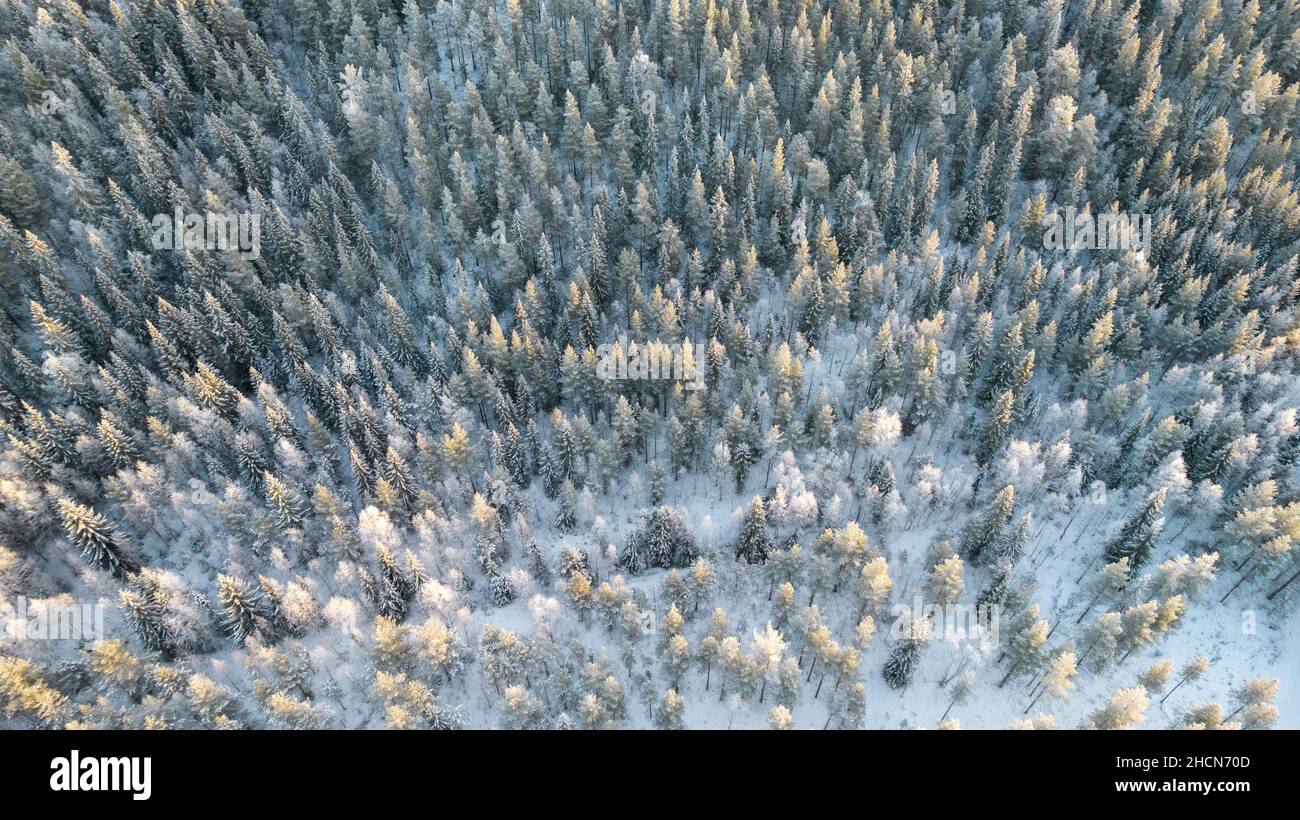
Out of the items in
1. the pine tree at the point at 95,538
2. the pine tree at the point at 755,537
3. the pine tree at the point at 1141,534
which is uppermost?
the pine tree at the point at 1141,534

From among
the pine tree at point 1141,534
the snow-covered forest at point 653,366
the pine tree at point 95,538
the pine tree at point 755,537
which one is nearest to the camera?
the snow-covered forest at point 653,366

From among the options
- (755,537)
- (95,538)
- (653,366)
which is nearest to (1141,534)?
(755,537)

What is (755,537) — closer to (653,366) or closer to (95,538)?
(653,366)

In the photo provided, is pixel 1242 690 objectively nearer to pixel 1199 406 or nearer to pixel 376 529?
pixel 1199 406

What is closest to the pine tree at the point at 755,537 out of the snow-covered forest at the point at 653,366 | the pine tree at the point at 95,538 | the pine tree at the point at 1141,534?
the snow-covered forest at the point at 653,366

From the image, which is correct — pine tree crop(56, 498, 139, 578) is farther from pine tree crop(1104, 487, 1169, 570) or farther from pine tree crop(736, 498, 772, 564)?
pine tree crop(1104, 487, 1169, 570)

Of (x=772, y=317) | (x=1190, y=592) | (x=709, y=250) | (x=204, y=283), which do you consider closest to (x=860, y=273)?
(x=772, y=317)

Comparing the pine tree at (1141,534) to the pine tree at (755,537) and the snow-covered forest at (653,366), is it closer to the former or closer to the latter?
the snow-covered forest at (653,366)
